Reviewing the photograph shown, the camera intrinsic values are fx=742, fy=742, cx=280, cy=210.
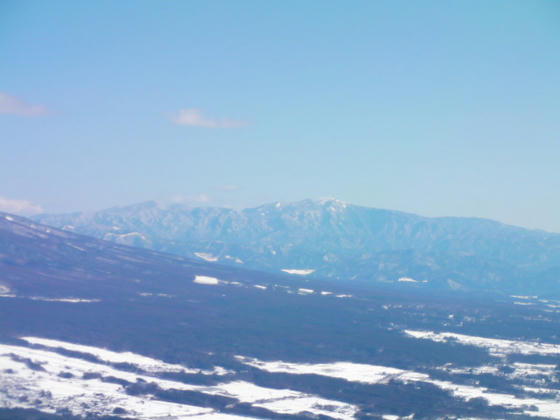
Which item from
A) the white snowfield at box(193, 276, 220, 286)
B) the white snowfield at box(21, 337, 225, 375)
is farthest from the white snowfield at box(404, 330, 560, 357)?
the white snowfield at box(193, 276, 220, 286)

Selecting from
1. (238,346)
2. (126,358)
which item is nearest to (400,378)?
(238,346)

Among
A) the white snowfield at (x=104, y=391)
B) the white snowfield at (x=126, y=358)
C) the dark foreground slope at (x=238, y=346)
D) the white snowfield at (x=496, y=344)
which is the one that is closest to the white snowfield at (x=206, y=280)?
the dark foreground slope at (x=238, y=346)

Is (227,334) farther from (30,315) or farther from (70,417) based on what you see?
(70,417)

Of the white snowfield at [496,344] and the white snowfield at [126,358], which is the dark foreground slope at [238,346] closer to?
the white snowfield at [126,358]

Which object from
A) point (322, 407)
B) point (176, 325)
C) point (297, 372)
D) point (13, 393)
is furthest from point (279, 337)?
point (13, 393)

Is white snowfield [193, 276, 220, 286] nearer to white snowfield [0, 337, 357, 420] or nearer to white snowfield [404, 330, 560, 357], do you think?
white snowfield [404, 330, 560, 357]

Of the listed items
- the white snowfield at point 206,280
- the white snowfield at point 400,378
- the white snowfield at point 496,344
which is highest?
the white snowfield at point 206,280
